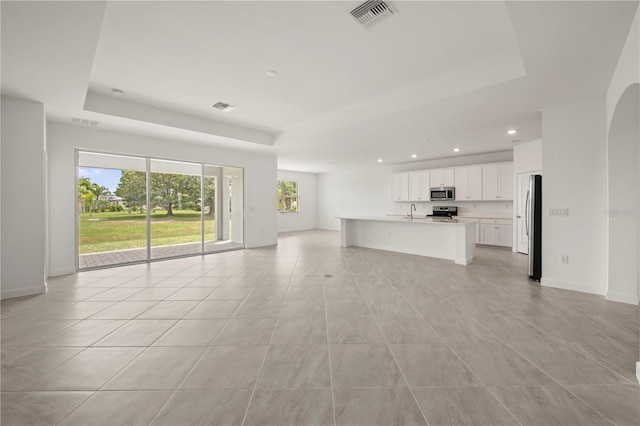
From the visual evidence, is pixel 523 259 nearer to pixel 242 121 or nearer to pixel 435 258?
pixel 435 258

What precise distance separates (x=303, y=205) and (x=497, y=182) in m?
7.69

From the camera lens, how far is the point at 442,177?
8445mm

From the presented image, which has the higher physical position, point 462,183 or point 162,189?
point 462,183

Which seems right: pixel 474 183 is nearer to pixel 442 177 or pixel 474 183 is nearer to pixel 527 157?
pixel 442 177

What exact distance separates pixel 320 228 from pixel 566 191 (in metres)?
9.81

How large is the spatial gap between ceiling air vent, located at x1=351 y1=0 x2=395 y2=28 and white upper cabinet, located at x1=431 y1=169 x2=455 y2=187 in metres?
6.80

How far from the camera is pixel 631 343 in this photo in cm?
235

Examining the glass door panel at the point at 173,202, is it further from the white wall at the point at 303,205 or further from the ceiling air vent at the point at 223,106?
the white wall at the point at 303,205

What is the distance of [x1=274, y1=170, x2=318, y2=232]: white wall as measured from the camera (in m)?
11.6

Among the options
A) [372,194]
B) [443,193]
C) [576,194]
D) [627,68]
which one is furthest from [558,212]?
[372,194]

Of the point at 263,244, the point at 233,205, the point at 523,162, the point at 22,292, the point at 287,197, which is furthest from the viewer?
the point at 287,197

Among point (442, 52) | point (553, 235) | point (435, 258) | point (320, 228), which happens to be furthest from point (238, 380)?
point (320, 228)

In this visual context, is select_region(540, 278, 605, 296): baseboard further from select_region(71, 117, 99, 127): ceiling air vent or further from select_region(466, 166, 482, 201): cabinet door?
select_region(71, 117, 99, 127): ceiling air vent

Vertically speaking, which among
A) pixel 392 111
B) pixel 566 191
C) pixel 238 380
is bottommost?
pixel 238 380
